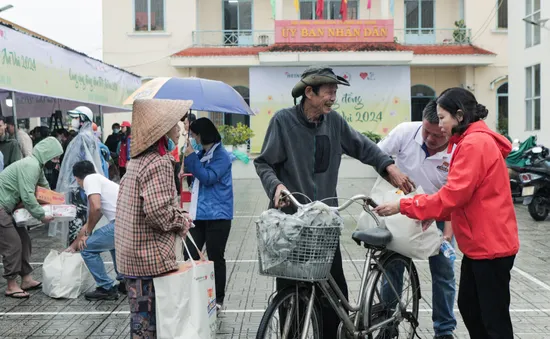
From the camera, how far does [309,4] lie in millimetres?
29188

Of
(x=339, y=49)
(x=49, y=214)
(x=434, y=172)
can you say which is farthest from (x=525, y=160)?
(x=339, y=49)

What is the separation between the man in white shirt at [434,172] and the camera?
4984 millimetres

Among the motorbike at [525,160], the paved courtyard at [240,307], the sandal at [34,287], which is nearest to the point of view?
the paved courtyard at [240,307]

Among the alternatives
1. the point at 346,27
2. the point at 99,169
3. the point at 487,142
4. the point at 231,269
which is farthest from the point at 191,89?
the point at 346,27

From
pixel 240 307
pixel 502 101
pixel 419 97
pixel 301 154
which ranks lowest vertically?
pixel 240 307

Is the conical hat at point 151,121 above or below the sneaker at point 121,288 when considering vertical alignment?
above

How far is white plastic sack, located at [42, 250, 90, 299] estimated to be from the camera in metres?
6.81

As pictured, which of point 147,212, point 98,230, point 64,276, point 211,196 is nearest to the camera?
point 147,212

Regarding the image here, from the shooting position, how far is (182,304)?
155 inches

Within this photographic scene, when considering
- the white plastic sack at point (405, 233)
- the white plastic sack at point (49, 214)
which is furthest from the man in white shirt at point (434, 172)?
the white plastic sack at point (49, 214)

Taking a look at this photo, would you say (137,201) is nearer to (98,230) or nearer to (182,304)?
(182,304)

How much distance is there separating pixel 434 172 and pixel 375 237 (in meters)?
1.01

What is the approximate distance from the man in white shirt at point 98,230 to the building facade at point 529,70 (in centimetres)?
1387

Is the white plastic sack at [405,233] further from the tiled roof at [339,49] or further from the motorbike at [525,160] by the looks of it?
the tiled roof at [339,49]
